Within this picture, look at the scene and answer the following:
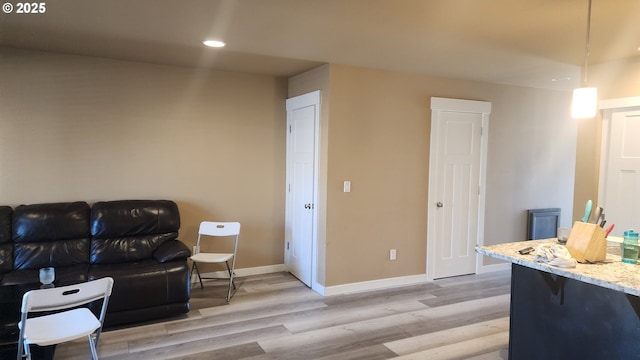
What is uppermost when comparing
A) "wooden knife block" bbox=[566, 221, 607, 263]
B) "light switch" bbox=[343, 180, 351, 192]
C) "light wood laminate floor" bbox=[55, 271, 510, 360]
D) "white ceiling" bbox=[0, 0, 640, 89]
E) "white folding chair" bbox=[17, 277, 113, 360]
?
"white ceiling" bbox=[0, 0, 640, 89]

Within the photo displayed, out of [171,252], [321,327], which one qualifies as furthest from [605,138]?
[171,252]

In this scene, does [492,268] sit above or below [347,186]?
below

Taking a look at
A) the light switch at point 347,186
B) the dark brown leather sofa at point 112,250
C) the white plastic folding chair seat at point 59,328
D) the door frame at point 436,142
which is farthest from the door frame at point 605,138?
the white plastic folding chair seat at point 59,328

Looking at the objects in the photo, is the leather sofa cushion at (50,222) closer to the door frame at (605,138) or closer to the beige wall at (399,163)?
the beige wall at (399,163)

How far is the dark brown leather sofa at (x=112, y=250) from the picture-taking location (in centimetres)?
336

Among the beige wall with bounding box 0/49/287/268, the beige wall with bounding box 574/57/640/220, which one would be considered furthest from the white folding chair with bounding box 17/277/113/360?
the beige wall with bounding box 574/57/640/220

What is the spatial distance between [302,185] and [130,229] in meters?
1.84

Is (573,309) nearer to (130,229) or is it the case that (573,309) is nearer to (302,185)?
(302,185)

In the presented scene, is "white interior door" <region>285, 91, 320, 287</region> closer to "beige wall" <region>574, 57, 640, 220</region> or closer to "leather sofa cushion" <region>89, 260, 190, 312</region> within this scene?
"leather sofa cushion" <region>89, 260, 190, 312</region>

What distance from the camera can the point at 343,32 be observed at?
3049mm

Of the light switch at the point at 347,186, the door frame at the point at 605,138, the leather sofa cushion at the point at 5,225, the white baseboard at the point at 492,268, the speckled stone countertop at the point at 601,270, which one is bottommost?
the white baseboard at the point at 492,268

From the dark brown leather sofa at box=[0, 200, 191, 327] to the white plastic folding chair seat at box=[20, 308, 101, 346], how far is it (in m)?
0.86

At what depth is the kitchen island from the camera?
2.01 metres

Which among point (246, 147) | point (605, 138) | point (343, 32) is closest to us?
point (343, 32)
